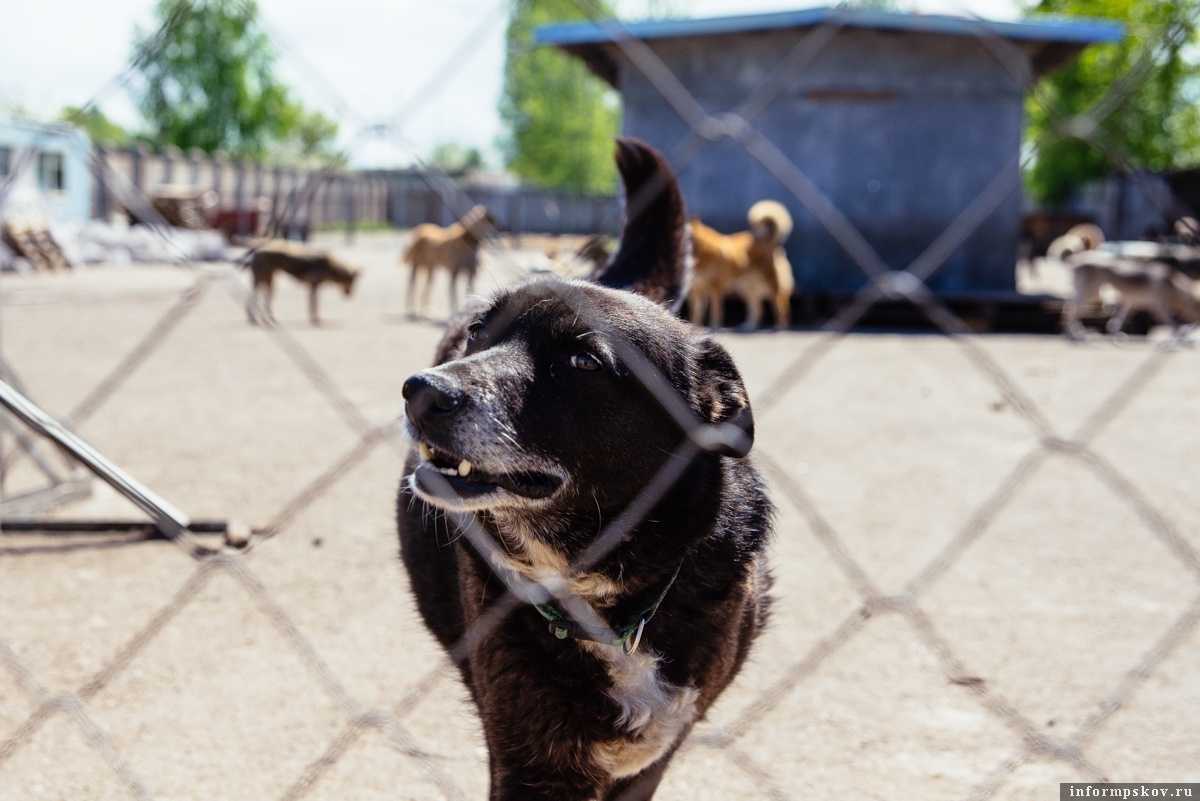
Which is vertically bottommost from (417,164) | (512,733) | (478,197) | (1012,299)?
(478,197)

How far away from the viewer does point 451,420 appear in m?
1.76

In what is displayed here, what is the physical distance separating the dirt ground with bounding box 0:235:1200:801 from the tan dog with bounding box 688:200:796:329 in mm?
5326

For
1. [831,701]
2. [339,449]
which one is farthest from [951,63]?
[831,701]

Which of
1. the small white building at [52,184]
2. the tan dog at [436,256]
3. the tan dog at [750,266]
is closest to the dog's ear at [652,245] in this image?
the tan dog at [750,266]

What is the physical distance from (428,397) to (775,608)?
2222mm

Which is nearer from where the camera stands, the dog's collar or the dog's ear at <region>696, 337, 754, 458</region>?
the dog's collar

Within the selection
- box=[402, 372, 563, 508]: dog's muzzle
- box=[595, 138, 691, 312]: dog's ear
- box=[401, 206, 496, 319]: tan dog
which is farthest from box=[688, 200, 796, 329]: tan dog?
box=[402, 372, 563, 508]: dog's muzzle

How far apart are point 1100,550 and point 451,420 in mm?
3569

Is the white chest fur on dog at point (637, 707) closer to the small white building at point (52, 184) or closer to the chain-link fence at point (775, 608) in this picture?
the chain-link fence at point (775, 608)

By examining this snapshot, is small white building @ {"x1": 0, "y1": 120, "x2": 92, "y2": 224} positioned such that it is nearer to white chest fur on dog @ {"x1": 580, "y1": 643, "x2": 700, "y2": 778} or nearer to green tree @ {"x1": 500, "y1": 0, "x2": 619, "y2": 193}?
green tree @ {"x1": 500, "y1": 0, "x2": 619, "y2": 193}

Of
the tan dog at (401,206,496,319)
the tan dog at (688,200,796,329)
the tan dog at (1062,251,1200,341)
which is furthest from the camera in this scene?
the tan dog at (401,206,496,319)

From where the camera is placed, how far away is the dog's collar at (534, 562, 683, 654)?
6.53 feet

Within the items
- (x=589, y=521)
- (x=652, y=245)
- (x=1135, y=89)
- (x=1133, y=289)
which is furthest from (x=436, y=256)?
(x=1135, y=89)

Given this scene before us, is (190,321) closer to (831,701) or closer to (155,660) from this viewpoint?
(155,660)
